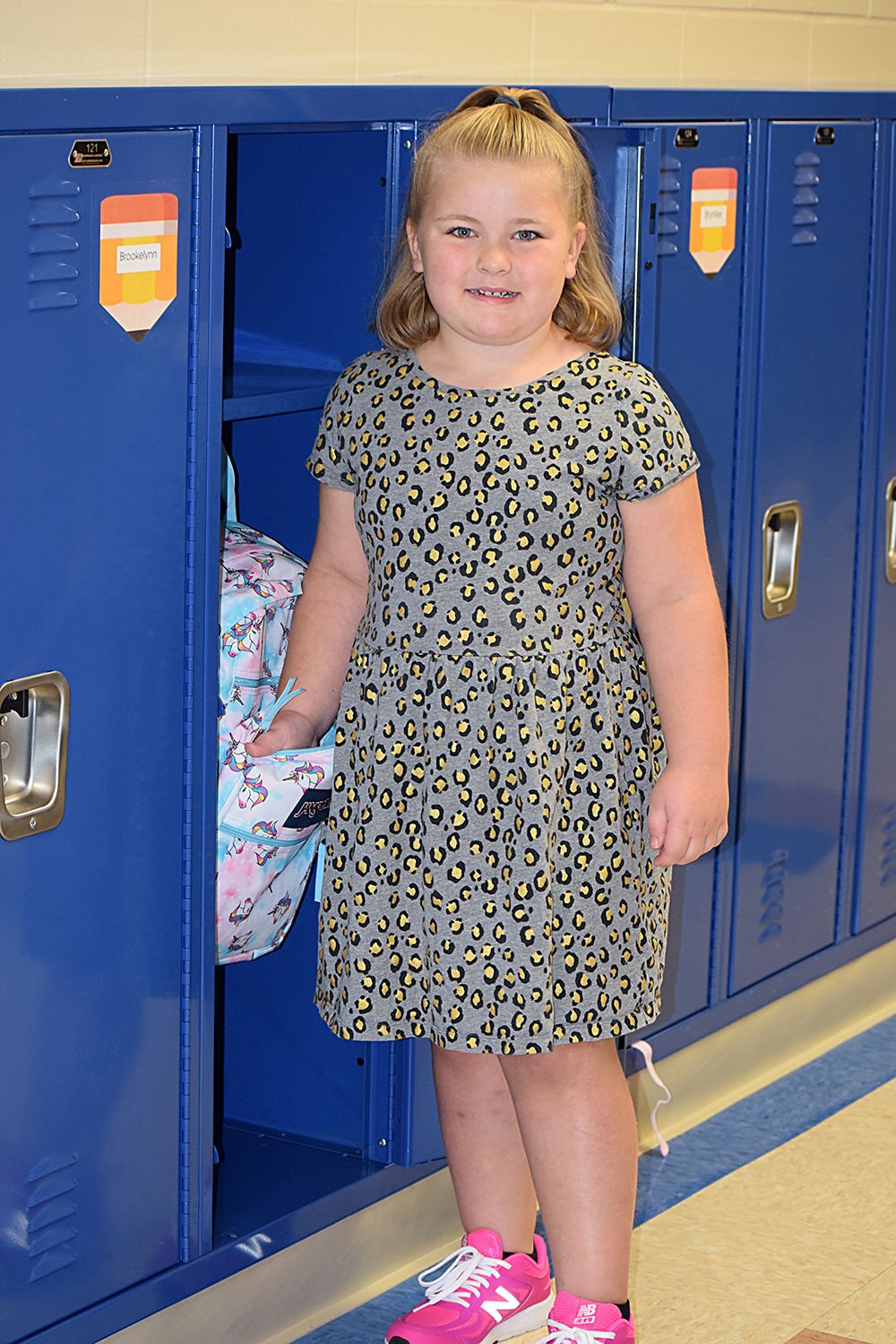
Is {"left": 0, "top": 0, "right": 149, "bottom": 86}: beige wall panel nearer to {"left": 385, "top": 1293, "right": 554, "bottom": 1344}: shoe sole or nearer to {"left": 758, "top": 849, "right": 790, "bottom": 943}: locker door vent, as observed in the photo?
{"left": 385, "top": 1293, "right": 554, "bottom": 1344}: shoe sole

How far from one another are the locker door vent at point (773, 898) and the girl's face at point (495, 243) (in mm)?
1432

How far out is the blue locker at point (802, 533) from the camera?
3273mm

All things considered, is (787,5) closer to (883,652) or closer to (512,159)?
(883,652)

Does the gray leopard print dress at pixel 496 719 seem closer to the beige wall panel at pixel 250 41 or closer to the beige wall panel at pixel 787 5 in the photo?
the beige wall panel at pixel 250 41

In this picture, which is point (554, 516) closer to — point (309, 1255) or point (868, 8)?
point (309, 1255)

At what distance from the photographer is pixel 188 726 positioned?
2.35 metres

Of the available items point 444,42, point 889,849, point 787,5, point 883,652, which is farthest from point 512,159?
point 889,849

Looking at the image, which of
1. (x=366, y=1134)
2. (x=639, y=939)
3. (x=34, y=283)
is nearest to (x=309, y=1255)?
(x=366, y=1134)

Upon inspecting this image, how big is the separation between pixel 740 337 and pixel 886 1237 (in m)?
1.35

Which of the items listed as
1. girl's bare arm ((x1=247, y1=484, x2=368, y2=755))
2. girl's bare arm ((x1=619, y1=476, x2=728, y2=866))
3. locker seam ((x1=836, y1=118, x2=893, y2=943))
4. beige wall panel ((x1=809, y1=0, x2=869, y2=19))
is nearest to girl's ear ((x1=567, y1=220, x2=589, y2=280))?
girl's bare arm ((x1=619, y1=476, x2=728, y2=866))

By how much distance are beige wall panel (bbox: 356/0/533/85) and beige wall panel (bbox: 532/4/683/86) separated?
45 mm

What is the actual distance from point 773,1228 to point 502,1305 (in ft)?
2.15

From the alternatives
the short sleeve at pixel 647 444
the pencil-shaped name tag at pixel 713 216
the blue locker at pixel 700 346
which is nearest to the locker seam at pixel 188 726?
the short sleeve at pixel 647 444

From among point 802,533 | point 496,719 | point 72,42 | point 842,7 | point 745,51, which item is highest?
point 842,7
